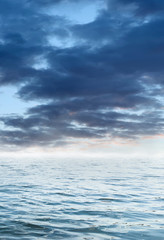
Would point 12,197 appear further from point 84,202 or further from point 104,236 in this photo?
point 104,236

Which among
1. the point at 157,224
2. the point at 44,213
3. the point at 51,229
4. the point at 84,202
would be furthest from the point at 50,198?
the point at 157,224

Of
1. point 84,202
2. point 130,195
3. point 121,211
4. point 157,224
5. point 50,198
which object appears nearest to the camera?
point 157,224

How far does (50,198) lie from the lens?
69.9 ft

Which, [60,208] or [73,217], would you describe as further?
[60,208]

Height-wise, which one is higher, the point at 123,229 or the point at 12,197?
the point at 12,197

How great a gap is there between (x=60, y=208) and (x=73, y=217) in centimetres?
248

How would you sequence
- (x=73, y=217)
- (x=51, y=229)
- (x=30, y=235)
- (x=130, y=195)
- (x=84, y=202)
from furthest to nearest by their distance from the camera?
1. (x=130, y=195)
2. (x=84, y=202)
3. (x=73, y=217)
4. (x=51, y=229)
5. (x=30, y=235)

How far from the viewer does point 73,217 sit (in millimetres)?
15398

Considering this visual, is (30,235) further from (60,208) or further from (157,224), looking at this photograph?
(157,224)

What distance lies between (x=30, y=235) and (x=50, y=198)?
9329 millimetres

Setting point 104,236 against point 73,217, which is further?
point 73,217

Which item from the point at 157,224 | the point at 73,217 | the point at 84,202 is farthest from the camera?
the point at 84,202

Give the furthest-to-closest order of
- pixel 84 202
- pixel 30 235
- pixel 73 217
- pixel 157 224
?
pixel 84 202 → pixel 73 217 → pixel 157 224 → pixel 30 235

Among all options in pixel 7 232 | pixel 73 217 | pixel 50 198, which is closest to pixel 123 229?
pixel 73 217
